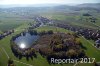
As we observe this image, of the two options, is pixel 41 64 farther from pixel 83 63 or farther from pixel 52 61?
pixel 83 63

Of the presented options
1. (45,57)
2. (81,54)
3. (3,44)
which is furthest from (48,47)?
(3,44)

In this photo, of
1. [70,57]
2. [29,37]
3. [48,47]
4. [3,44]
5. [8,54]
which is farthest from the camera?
[29,37]

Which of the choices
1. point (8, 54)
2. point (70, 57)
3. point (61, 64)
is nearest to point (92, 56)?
point (70, 57)

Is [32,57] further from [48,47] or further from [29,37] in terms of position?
[29,37]

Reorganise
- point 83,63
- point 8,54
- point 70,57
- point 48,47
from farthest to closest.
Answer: point 48,47, point 8,54, point 70,57, point 83,63

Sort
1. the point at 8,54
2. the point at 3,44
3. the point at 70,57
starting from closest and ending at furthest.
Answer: the point at 70,57 → the point at 8,54 → the point at 3,44

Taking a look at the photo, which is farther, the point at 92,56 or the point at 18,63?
the point at 92,56
